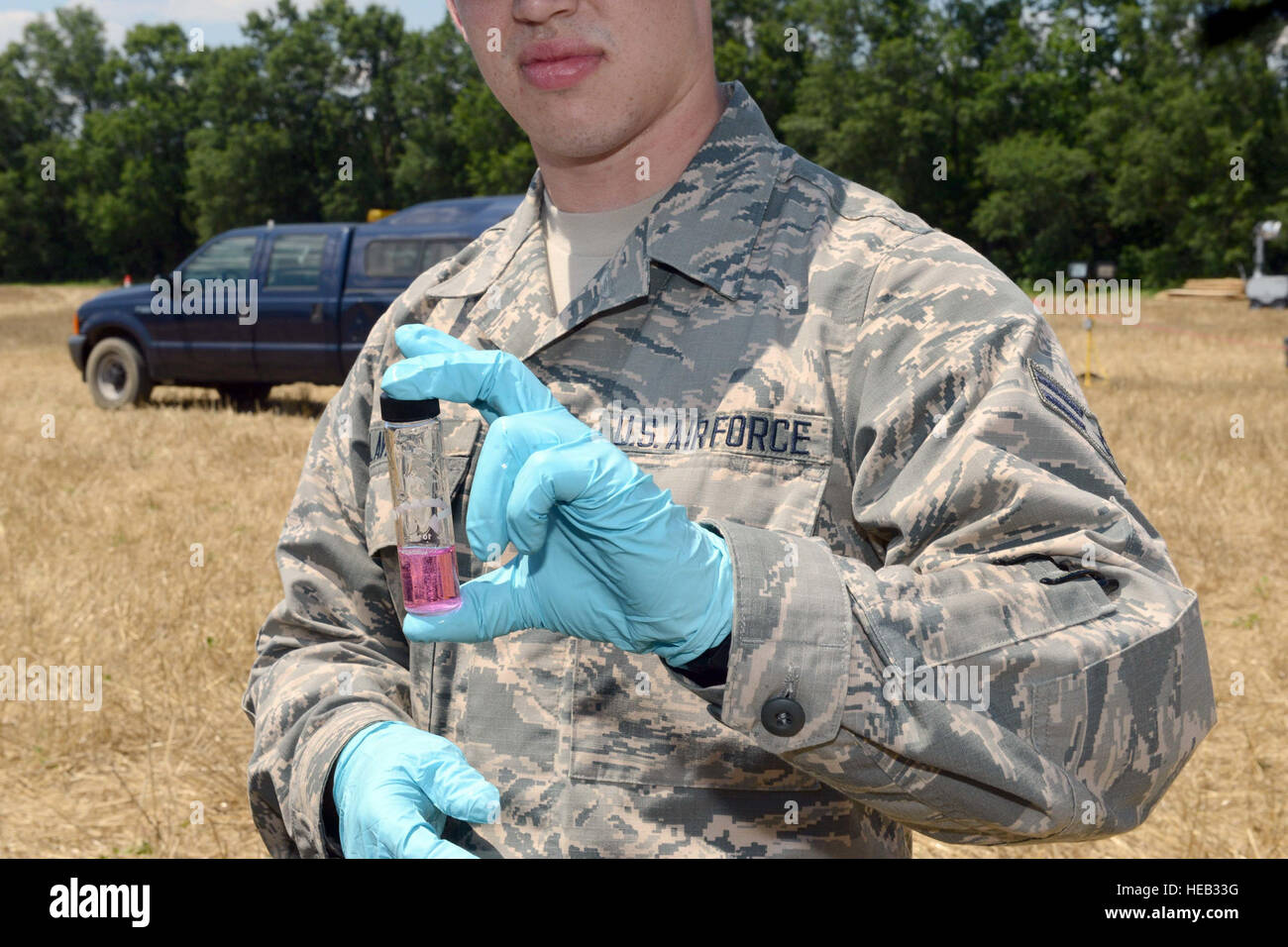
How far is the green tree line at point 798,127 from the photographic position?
4844 cm

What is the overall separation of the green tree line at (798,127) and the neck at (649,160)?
37827 mm

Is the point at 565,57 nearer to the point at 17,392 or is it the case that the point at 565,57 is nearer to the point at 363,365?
the point at 363,365

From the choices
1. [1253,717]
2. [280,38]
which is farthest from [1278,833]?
[280,38]

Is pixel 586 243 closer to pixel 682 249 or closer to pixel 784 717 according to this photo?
pixel 682 249

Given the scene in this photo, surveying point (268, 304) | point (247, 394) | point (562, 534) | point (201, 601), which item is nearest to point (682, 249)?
point (562, 534)

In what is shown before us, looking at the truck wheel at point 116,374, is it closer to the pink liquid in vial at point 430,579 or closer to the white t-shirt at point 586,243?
the white t-shirt at point 586,243

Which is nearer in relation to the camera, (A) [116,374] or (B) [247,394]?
(A) [116,374]

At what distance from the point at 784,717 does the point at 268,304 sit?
37.8ft

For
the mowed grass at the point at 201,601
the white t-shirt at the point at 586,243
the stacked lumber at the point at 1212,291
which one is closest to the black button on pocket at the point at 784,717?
the white t-shirt at the point at 586,243

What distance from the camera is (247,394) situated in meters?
13.2

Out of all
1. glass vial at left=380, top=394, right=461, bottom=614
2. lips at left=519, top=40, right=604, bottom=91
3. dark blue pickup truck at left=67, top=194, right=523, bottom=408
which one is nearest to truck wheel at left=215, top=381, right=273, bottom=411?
dark blue pickup truck at left=67, top=194, right=523, bottom=408
